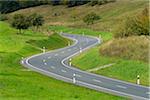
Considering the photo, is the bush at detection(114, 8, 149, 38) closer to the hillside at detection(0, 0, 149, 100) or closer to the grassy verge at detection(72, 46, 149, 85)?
the hillside at detection(0, 0, 149, 100)

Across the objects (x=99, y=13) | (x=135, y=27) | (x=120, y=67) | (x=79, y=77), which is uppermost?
(x=135, y=27)

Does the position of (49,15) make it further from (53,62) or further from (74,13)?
(53,62)

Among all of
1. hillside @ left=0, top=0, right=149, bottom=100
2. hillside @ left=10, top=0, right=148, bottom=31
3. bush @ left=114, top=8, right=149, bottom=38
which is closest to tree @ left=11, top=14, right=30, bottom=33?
hillside @ left=0, top=0, right=149, bottom=100

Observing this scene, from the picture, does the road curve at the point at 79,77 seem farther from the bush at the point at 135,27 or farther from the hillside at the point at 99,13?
the hillside at the point at 99,13

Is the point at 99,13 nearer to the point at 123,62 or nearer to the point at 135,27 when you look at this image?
the point at 135,27

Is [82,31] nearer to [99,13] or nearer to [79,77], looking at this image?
[99,13]

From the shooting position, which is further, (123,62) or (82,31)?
(82,31)

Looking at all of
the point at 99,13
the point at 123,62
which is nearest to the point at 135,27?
the point at 123,62

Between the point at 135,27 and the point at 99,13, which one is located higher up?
the point at 135,27

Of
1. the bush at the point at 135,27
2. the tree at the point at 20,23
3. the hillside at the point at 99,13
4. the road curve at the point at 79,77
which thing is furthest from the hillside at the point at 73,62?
the hillside at the point at 99,13

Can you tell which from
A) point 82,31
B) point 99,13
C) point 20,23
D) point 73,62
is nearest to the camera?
point 73,62

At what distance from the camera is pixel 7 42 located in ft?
292

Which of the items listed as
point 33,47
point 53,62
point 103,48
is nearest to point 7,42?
point 33,47

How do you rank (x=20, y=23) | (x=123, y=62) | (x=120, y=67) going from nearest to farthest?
(x=120, y=67) < (x=123, y=62) < (x=20, y=23)
